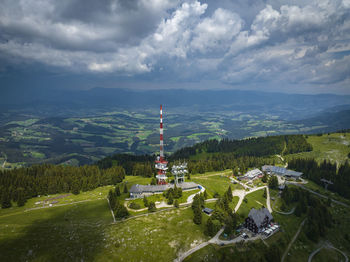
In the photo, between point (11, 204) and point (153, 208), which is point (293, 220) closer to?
point (153, 208)

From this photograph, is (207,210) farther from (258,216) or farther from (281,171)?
(281,171)

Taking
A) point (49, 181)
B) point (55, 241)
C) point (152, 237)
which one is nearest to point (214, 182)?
point (152, 237)

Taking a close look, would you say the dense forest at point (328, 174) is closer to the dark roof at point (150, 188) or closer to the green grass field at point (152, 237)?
the dark roof at point (150, 188)

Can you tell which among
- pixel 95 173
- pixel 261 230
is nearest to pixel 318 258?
pixel 261 230

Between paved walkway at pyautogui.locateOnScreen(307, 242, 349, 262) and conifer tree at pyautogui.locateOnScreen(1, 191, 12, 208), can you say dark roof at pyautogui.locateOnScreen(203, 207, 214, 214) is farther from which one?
conifer tree at pyautogui.locateOnScreen(1, 191, 12, 208)

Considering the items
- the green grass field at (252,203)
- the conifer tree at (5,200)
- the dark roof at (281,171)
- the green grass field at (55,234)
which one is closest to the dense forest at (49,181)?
the conifer tree at (5,200)

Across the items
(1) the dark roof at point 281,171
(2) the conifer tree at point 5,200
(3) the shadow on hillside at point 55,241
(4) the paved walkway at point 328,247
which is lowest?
(4) the paved walkway at point 328,247
